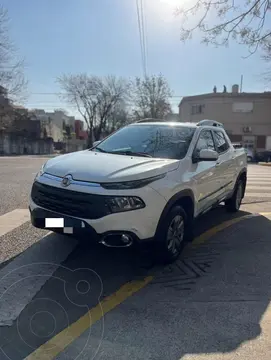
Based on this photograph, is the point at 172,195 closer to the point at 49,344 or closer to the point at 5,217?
the point at 49,344

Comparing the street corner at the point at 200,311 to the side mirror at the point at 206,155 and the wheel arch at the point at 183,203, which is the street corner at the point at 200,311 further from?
the side mirror at the point at 206,155

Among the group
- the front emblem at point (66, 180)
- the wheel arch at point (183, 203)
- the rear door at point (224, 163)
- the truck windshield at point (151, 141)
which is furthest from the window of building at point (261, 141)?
the front emblem at point (66, 180)

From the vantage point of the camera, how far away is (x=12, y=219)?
5777 millimetres

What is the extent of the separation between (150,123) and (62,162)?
6.30ft

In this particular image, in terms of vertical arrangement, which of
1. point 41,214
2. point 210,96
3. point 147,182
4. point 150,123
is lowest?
point 41,214

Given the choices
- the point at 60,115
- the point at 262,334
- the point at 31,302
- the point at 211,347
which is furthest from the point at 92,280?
the point at 60,115

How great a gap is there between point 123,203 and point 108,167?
0.54 m

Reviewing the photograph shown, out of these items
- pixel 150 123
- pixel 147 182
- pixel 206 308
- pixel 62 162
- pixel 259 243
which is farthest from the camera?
pixel 150 123

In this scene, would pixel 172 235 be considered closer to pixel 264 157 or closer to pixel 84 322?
pixel 84 322

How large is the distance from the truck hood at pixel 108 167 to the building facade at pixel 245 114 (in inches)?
1541

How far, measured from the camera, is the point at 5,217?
592cm

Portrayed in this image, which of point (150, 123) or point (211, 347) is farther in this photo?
point (150, 123)

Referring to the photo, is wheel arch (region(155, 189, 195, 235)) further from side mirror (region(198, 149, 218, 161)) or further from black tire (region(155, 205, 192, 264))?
side mirror (region(198, 149, 218, 161))

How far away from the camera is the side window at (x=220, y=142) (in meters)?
5.78
